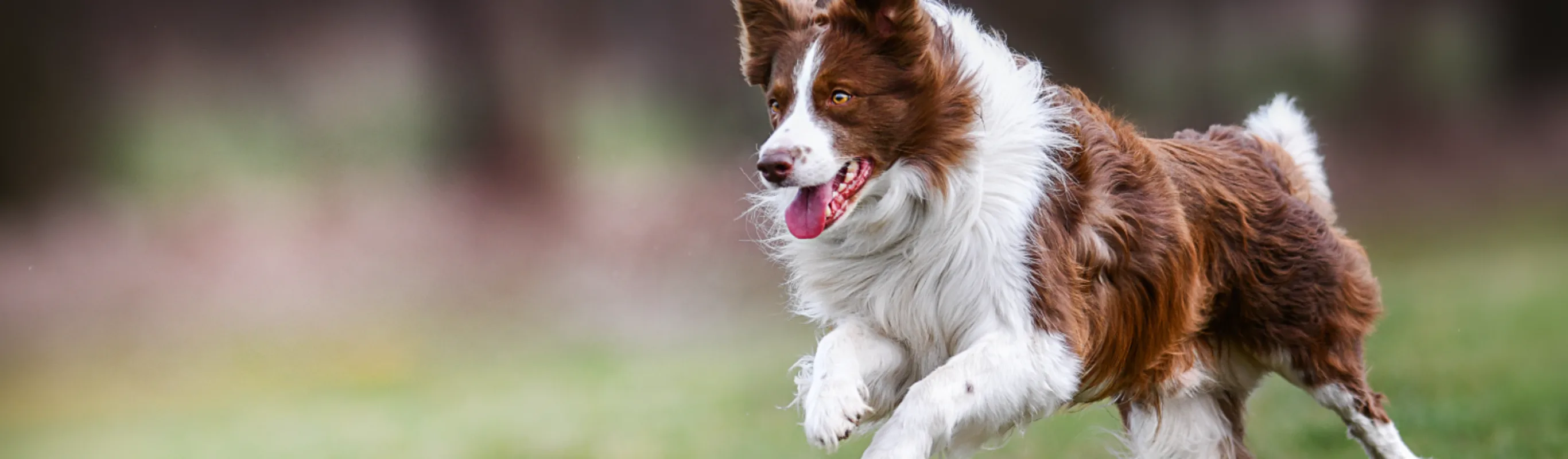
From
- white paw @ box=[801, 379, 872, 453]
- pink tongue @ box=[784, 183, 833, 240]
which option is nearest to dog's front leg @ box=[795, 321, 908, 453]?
white paw @ box=[801, 379, 872, 453]

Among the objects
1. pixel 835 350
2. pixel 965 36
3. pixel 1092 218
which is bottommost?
pixel 835 350

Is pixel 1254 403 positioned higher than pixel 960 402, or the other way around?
pixel 1254 403

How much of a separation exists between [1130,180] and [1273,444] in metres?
3.53

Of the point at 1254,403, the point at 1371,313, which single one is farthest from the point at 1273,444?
the point at 1371,313

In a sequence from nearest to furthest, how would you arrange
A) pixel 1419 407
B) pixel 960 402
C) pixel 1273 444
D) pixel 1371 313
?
pixel 960 402, pixel 1371 313, pixel 1273 444, pixel 1419 407

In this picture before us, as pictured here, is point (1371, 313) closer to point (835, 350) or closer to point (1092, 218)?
point (1092, 218)

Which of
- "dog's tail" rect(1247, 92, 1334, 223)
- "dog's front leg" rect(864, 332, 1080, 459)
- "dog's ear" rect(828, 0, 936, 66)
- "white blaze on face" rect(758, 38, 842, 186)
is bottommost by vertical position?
"dog's front leg" rect(864, 332, 1080, 459)

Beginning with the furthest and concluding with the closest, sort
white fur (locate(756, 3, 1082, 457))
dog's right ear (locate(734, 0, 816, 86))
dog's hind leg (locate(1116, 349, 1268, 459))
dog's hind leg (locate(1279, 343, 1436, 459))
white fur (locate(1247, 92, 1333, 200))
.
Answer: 1. white fur (locate(1247, 92, 1333, 200))
2. dog's hind leg (locate(1116, 349, 1268, 459))
3. dog's hind leg (locate(1279, 343, 1436, 459))
4. dog's right ear (locate(734, 0, 816, 86))
5. white fur (locate(756, 3, 1082, 457))

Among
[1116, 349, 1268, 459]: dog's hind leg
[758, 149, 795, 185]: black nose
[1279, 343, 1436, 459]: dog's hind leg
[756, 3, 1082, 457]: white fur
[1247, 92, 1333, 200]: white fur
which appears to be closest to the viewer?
[758, 149, 795, 185]: black nose

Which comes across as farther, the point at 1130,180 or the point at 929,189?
the point at 1130,180

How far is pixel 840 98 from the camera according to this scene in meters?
3.70

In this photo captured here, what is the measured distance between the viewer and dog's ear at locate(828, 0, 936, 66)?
12.3ft

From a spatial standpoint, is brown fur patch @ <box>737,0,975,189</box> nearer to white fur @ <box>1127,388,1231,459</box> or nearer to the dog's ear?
the dog's ear

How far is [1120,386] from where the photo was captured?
14.4 ft
